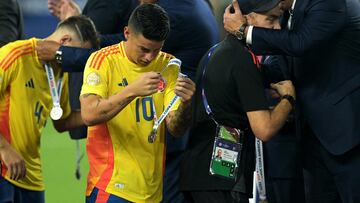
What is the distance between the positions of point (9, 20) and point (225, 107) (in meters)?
1.89

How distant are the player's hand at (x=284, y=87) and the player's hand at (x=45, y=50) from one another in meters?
1.34

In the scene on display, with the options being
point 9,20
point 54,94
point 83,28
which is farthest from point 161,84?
point 9,20

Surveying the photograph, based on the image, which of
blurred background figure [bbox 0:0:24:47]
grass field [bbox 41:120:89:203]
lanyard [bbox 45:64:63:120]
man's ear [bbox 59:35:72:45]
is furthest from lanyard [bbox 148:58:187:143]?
grass field [bbox 41:120:89:203]

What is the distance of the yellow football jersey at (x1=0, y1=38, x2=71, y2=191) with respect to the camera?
517 cm

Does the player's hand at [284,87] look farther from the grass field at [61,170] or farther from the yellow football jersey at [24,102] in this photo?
the grass field at [61,170]

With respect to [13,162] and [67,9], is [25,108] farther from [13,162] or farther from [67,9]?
[67,9]

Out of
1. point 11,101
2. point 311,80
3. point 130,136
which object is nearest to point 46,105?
point 11,101

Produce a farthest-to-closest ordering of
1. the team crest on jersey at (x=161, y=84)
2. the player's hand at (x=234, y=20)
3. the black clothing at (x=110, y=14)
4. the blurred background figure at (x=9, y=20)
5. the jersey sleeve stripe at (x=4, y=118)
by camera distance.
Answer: the black clothing at (x=110, y=14) → the blurred background figure at (x=9, y=20) → the jersey sleeve stripe at (x=4, y=118) → the player's hand at (x=234, y=20) → the team crest on jersey at (x=161, y=84)

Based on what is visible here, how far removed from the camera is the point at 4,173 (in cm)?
521

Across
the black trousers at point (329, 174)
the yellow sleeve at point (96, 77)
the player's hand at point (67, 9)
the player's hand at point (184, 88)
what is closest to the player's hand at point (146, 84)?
the player's hand at point (184, 88)

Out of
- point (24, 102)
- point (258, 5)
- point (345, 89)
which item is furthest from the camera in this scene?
point (24, 102)

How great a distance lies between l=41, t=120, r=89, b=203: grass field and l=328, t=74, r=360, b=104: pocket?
3.83m

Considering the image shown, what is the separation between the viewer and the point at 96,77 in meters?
4.64

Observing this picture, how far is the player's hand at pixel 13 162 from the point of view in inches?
198
